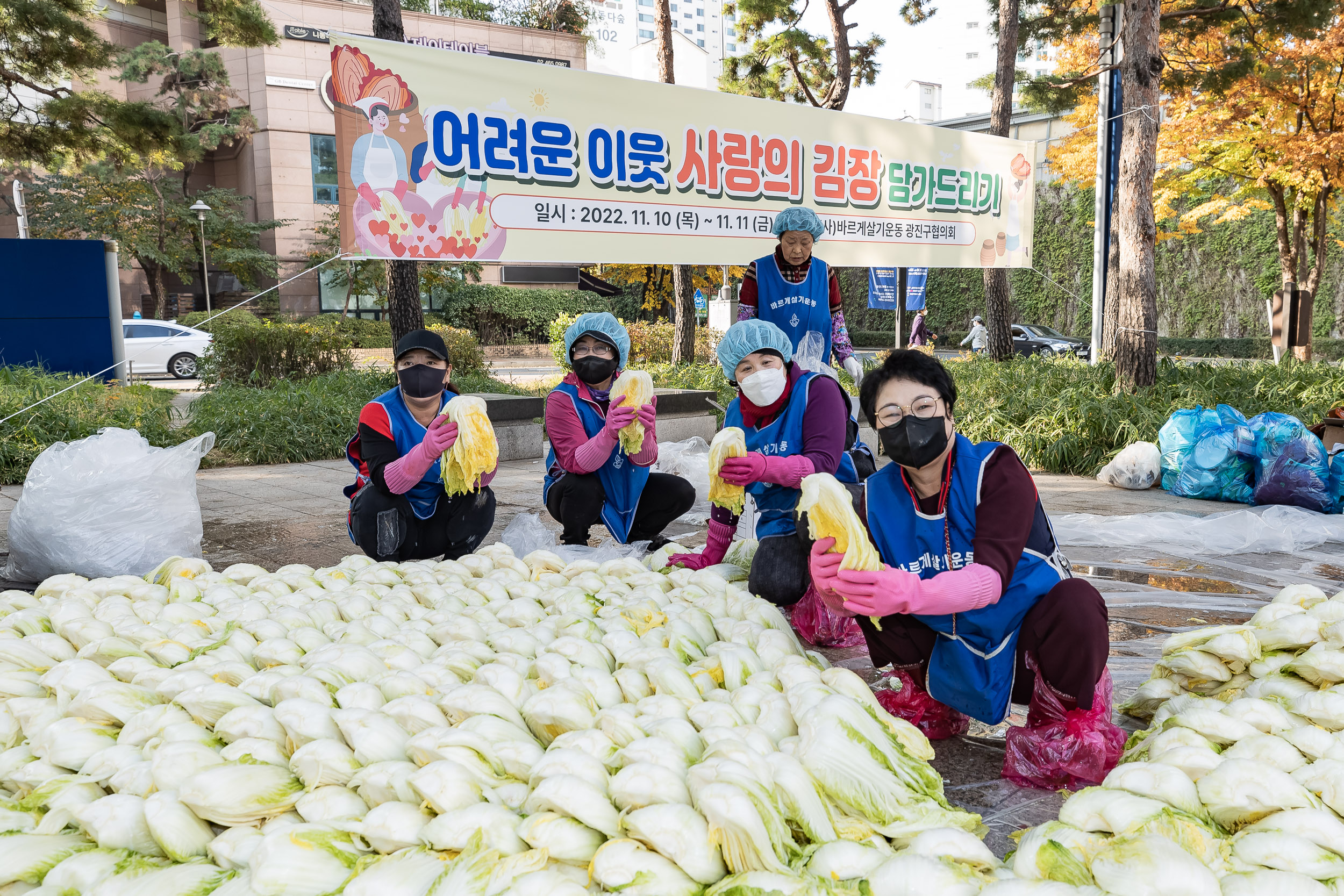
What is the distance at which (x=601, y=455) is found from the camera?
14.8 ft

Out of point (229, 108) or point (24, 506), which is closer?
point (24, 506)

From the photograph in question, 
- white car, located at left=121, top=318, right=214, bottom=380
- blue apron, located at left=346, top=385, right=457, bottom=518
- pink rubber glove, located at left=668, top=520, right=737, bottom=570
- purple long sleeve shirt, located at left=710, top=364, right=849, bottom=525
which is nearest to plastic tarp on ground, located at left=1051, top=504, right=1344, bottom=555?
purple long sleeve shirt, located at left=710, top=364, right=849, bottom=525

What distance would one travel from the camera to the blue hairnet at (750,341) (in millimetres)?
3668

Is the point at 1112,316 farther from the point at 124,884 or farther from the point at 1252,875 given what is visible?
the point at 124,884

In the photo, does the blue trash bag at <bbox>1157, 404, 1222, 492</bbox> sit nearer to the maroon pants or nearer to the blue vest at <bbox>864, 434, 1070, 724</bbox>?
the blue vest at <bbox>864, 434, 1070, 724</bbox>

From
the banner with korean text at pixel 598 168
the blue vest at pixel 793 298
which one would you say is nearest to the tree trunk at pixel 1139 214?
the banner with korean text at pixel 598 168

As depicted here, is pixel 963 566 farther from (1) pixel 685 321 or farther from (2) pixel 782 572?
(1) pixel 685 321

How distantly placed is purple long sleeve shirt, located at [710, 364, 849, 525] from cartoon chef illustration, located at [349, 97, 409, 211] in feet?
12.9

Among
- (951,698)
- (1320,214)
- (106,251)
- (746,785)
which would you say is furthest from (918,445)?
(1320,214)

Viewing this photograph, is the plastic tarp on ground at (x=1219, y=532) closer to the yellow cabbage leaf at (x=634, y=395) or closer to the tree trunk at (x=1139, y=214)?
the yellow cabbage leaf at (x=634, y=395)

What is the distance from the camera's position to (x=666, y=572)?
3.76 metres

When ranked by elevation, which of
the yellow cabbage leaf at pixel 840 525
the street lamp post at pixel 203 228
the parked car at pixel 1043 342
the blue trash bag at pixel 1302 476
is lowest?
the blue trash bag at pixel 1302 476

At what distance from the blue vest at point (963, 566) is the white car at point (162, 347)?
20743 mm

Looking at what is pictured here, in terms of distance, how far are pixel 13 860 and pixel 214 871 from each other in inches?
14.2
